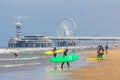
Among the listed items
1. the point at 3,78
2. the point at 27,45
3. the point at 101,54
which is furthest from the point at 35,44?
the point at 3,78

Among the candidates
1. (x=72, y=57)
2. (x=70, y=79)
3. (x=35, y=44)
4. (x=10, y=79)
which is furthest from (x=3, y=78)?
(x=35, y=44)

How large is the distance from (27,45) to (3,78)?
16863 cm

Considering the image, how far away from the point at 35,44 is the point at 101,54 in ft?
484

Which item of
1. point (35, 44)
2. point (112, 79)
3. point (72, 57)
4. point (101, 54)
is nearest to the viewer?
point (112, 79)

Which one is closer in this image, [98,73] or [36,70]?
[98,73]

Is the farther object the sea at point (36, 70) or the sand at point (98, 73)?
the sea at point (36, 70)

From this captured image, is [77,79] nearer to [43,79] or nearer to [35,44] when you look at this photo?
[43,79]

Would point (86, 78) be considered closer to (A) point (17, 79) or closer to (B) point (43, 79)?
(B) point (43, 79)

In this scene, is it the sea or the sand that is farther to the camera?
the sea

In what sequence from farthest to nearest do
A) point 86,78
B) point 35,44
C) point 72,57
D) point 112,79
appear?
point 35,44 < point 72,57 < point 86,78 < point 112,79

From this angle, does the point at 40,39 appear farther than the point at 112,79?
Yes

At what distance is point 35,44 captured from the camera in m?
194

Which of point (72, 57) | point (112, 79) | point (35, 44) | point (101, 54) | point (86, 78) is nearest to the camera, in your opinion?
point (112, 79)

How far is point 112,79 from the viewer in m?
24.4
